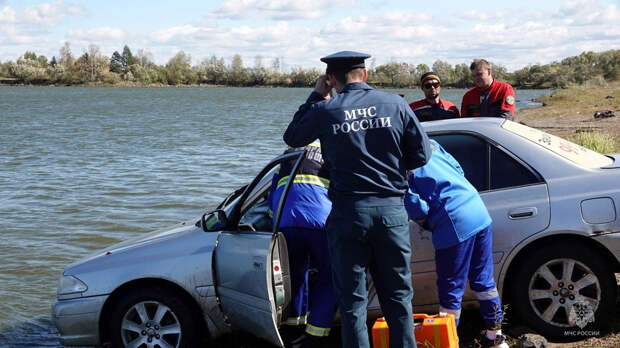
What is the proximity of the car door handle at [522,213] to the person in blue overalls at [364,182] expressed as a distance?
3.89 feet

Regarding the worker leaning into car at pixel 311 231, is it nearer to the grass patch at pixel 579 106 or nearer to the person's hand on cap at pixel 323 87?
the person's hand on cap at pixel 323 87

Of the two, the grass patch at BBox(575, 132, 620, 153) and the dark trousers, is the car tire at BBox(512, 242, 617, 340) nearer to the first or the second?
the dark trousers

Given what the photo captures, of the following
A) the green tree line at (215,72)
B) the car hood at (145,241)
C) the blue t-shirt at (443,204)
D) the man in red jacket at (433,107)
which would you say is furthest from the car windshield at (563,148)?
the green tree line at (215,72)

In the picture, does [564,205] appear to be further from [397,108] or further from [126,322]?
[126,322]

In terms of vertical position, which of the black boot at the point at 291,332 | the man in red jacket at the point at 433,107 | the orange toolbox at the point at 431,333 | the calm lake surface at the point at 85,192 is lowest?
the calm lake surface at the point at 85,192

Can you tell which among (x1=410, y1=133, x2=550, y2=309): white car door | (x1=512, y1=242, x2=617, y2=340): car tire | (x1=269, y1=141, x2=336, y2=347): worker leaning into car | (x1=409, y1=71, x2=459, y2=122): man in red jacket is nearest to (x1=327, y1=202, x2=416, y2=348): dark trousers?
(x1=269, y1=141, x2=336, y2=347): worker leaning into car

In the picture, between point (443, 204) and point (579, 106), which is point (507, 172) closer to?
point (443, 204)

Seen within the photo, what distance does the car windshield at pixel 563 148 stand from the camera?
5094 mm

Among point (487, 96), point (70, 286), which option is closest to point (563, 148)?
point (487, 96)

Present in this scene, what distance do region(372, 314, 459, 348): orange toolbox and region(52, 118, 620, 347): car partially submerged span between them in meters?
0.51

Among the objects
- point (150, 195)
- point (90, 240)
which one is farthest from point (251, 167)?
point (90, 240)

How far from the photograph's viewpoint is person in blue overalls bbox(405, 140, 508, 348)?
4441mm

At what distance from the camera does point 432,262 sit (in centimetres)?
493

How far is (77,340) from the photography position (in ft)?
17.0
